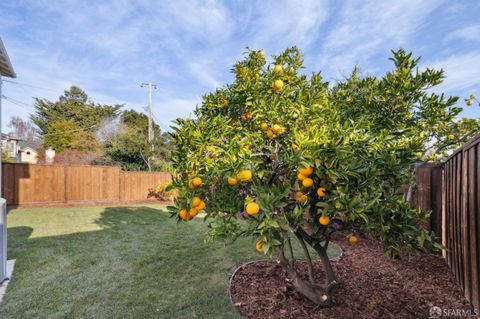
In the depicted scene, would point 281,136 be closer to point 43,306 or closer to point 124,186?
point 43,306

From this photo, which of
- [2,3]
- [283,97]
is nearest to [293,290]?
[283,97]

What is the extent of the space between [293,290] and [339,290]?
52 centimetres

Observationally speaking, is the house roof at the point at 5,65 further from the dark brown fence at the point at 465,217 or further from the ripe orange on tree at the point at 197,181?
the dark brown fence at the point at 465,217

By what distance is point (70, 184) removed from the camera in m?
9.53

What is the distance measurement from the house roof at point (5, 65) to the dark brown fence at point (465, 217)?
19.9ft

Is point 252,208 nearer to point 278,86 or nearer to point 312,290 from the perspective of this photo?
point 278,86

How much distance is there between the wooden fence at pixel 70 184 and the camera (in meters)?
8.66

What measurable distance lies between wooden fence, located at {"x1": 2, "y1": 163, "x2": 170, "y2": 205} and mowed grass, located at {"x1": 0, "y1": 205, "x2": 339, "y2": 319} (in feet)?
10.7

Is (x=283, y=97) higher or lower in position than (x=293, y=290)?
higher

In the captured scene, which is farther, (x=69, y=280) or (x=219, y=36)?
(x=219, y=36)

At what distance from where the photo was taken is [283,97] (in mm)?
2316

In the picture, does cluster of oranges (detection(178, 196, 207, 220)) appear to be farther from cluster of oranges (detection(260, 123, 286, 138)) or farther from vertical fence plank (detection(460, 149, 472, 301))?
vertical fence plank (detection(460, 149, 472, 301))

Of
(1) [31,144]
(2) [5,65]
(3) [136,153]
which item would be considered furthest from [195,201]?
(1) [31,144]

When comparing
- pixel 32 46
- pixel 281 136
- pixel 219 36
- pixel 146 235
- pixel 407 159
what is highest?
pixel 32 46
